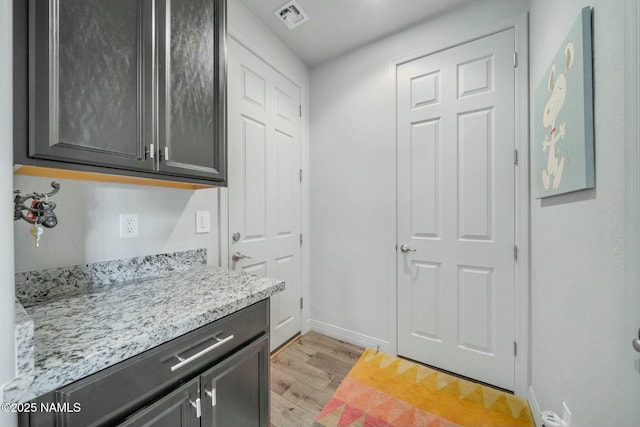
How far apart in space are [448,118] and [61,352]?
2209mm

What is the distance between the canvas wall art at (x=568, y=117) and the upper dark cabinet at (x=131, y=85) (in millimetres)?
1465

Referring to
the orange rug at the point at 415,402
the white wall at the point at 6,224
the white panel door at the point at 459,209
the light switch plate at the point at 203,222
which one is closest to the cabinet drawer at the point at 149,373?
the white wall at the point at 6,224

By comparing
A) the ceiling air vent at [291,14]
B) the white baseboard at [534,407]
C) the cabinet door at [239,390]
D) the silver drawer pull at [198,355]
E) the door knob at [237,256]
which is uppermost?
the ceiling air vent at [291,14]

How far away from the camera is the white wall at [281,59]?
67.1 inches

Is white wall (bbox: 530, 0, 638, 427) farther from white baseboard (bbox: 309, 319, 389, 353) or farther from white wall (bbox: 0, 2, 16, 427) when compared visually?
white wall (bbox: 0, 2, 16, 427)

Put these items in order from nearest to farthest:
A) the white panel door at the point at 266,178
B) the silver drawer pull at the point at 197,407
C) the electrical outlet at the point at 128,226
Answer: the silver drawer pull at the point at 197,407, the electrical outlet at the point at 128,226, the white panel door at the point at 266,178

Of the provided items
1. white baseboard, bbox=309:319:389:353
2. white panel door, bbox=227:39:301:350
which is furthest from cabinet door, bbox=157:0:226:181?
white baseboard, bbox=309:319:389:353

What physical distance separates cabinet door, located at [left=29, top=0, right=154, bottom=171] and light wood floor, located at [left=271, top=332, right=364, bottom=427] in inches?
60.6

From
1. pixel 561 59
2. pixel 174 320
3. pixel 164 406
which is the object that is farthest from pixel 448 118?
pixel 164 406

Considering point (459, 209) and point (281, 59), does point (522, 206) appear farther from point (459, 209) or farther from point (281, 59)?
point (281, 59)

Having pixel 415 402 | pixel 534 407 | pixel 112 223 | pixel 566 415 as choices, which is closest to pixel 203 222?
pixel 112 223

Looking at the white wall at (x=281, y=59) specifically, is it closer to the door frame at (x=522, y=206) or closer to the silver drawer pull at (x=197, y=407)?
the silver drawer pull at (x=197, y=407)

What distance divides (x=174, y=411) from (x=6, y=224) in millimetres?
665

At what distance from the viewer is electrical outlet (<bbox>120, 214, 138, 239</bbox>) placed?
3.76 ft
